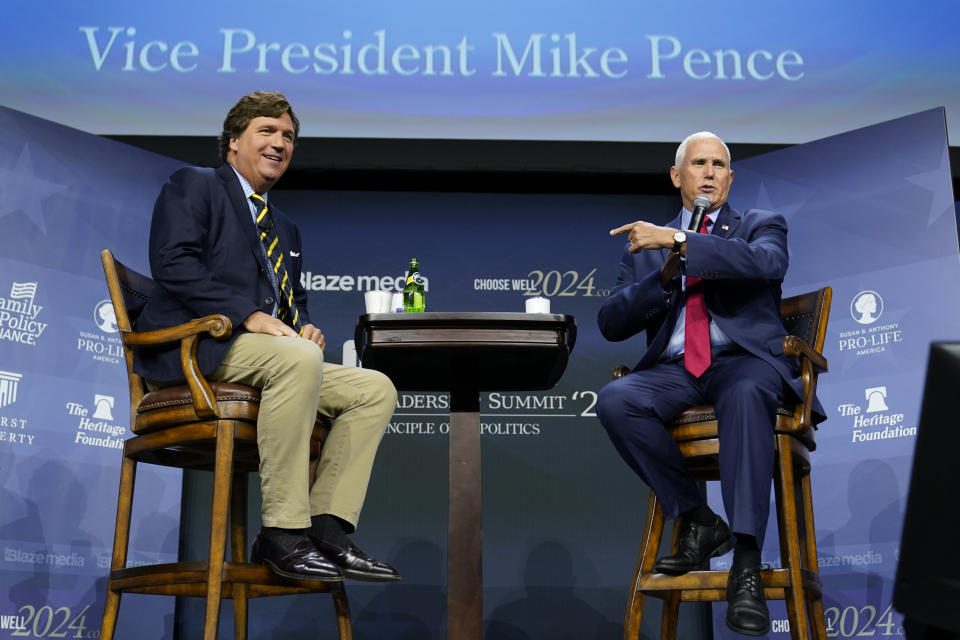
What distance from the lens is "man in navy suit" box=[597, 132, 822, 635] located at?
2.55 m

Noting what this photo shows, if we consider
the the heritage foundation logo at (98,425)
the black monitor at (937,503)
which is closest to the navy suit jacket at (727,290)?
the black monitor at (937,503)

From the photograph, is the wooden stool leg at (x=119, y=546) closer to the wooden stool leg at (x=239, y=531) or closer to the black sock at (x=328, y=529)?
the wooden stool leg at (x=239, y=531)

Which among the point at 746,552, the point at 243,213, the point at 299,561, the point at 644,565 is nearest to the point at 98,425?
the point at 243,213

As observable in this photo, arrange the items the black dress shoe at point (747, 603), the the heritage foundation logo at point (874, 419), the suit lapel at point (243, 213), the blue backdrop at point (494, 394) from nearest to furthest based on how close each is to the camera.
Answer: the black dress shoe at point (747, 603) < the suit lapel at point (243, 213) < the blue backdrop at point (494, 394) < the the heritage foundation logo at point (874, 419)

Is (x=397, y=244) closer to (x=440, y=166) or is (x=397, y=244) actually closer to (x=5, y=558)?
(x=440, y=166)

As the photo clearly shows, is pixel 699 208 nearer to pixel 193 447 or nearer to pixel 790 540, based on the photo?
pixel 790 540

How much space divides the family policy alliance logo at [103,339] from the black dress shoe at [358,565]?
5.90 ft

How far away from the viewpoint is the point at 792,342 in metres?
2.72

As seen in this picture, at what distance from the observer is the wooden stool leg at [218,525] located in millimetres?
2396

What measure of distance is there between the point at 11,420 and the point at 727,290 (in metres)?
2.60

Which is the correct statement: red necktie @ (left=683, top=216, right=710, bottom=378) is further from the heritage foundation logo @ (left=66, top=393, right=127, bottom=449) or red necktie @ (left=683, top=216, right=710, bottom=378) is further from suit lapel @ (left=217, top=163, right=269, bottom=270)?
the heritage foundation logo @ (left=66, top=393, right=127, bottom=449)

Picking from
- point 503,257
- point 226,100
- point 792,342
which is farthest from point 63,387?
point 792,342

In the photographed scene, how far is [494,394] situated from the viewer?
4.46m

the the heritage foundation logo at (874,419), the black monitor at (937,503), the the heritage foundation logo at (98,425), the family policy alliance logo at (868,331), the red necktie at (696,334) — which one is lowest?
the black monitor at (937,503)
